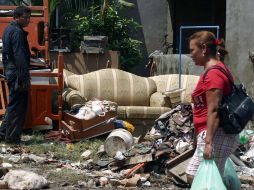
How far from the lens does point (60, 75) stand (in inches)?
428

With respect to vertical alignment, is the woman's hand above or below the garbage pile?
above

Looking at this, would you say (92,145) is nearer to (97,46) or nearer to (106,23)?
(97,46)

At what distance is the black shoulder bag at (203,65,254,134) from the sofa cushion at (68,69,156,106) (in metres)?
6.78

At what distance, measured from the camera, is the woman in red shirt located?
5.31 meters

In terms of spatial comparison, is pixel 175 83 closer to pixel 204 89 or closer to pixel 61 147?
pixel 61 147

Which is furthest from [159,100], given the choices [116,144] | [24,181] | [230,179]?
[230,179]

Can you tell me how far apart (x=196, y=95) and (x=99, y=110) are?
17.4 feet

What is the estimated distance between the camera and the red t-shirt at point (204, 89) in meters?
5.35

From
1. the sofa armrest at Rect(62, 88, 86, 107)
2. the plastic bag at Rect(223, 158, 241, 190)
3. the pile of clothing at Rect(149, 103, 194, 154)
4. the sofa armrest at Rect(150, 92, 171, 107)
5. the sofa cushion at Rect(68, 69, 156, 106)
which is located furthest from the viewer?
the sofa cushion at Rect(68, 69, 156, 106)

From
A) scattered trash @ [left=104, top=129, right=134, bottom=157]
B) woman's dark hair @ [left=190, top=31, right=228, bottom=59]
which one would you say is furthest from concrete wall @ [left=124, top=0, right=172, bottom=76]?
woman's dark hair @ [left=190, top=31, right=228, bottom=59]

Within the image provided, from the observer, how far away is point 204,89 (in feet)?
17.7

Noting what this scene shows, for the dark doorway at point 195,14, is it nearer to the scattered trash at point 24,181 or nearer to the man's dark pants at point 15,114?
the man's dark pants at point 15,114

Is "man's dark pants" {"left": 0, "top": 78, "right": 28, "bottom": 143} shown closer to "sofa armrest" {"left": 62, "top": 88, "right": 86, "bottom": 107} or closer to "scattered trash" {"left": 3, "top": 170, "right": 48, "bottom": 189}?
"sofa armrest" {"left": 62, "top": 88, "right": 86, "bottom": 107}

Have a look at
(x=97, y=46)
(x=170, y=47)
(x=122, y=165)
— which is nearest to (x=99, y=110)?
(x=122, y=165)
